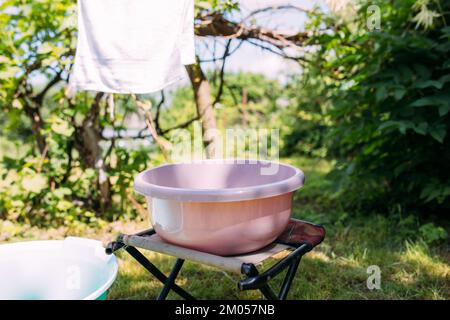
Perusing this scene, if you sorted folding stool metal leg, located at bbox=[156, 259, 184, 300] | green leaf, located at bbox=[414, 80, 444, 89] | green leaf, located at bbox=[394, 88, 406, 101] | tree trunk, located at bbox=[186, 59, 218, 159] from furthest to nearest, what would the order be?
tree trunk, located at bbox=[186, 59, 218, 159] → green leaf, located at bbox=[394, 88, 406, 101] → green leaf, located at bbox=[414, 80, 444, 89] → folding stool metal leg, located at bbox=[156, 259, 184, 300]

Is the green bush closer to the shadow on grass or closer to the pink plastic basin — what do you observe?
the shadow on grass

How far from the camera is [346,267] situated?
2.19 m

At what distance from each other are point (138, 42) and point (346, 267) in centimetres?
152

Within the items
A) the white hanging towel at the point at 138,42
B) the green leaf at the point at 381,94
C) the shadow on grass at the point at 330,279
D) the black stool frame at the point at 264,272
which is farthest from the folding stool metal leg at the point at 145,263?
the green leaf at the point at 381,94

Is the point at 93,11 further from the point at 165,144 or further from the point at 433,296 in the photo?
the point at 433,296

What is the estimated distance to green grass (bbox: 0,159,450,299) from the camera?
194 cm

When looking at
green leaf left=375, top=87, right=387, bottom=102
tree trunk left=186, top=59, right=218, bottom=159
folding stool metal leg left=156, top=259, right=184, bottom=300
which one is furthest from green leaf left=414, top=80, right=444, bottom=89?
folding stool metal leg left=156, top=259, right=184, bottom=300

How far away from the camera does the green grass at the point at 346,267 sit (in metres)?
1.94

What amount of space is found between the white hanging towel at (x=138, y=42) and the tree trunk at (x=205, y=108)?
97 cm

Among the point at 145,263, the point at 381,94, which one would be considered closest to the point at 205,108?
the point at 381,94

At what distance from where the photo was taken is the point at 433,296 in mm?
1827

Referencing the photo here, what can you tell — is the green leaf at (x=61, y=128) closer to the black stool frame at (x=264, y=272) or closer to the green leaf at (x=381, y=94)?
the black stool frame at (x=264, y=272)

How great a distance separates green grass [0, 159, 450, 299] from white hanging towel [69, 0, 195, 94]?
99cm
